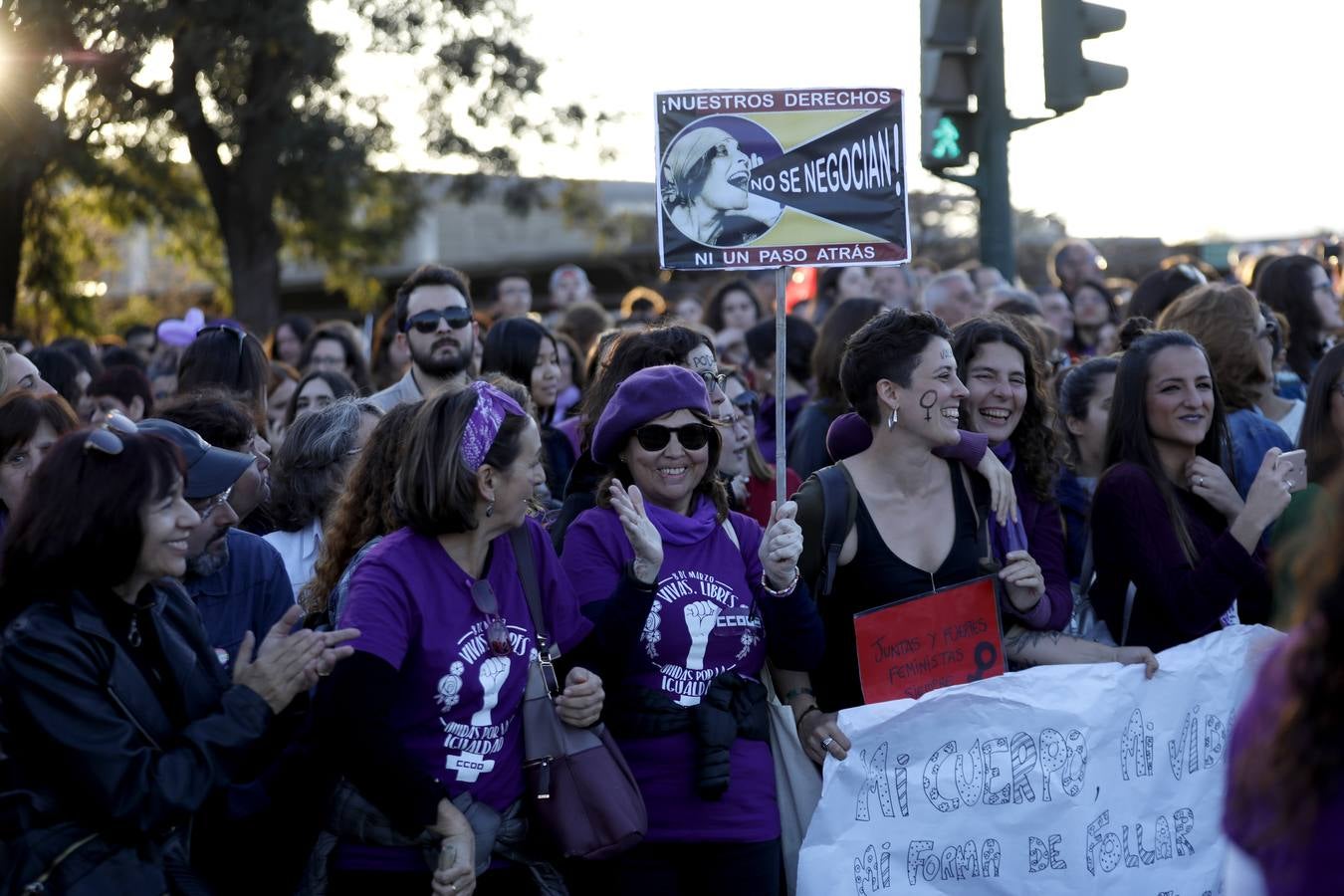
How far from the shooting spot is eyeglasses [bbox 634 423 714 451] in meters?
4.64

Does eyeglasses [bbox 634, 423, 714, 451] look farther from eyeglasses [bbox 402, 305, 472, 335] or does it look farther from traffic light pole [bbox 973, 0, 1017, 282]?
traffic light pole [bbox 973, 0, 1017, 282]

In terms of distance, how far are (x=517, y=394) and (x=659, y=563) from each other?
2.63 ft

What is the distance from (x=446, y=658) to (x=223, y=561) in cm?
81

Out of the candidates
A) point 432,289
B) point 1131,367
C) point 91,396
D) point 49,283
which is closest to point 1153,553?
point 1131,367

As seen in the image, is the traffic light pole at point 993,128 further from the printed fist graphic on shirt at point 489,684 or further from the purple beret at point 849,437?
the printed fist graphic on shirt at point 489,684

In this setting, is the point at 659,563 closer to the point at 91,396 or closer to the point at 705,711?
the point at 705,711

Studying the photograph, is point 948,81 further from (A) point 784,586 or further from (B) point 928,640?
(A) point 784,586

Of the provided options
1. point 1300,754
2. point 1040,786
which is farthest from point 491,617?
point 1300,754

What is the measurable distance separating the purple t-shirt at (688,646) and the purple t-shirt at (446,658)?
1.44ft

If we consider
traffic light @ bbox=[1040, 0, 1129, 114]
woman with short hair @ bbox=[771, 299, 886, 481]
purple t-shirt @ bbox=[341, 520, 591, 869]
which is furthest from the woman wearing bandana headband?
traffic light @ bbox=[1040, 0, 1129, 114]

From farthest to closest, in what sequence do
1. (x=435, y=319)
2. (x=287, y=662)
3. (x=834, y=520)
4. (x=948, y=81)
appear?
(x=948, y=81)
(x=435, y=319)
(x=834, y=520)
(x=287, y=662)

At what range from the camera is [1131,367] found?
5453 mm

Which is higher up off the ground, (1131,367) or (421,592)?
(1131,367)

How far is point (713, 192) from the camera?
16.3ft
